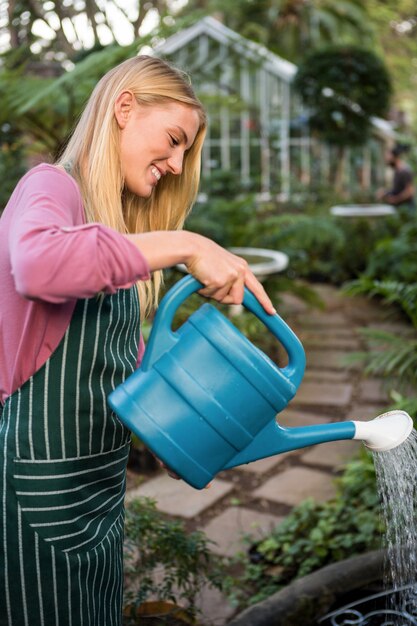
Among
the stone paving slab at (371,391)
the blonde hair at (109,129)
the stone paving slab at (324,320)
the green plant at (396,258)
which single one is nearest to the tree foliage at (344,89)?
the green plant at (396,258)

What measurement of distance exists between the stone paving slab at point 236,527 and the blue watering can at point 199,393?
1579 millimetres

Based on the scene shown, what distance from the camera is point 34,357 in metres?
1.12

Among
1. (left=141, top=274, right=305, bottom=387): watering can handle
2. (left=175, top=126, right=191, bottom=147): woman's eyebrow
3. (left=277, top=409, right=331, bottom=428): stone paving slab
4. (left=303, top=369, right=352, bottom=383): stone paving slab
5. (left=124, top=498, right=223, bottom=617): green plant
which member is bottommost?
(left=303, top=369, right=352, bottom=383): stone paving slab

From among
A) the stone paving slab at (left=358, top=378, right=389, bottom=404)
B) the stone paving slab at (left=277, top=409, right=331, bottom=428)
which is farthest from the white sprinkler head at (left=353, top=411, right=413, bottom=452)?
the stone paving slab at (left=358, top=378, right=389, bottom=404)

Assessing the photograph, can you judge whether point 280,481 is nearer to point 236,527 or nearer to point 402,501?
point 236,527

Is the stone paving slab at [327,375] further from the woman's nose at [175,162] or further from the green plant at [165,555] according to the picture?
the woman's nose at [175,162]

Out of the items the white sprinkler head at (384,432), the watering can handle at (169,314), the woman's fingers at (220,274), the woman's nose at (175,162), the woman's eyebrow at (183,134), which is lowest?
the white sprinkler head at (384,432)

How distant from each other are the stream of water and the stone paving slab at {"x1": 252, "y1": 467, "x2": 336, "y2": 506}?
104 cm

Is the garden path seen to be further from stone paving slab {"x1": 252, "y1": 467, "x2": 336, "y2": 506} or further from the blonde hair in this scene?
the blonde hair

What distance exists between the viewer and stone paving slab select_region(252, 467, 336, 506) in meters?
3.03

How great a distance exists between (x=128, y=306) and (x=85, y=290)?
1.02 feet

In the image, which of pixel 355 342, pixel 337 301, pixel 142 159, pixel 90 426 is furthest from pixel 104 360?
pixel 337 301

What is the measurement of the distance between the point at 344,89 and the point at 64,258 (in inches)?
365

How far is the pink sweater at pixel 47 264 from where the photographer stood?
0.91 metres
